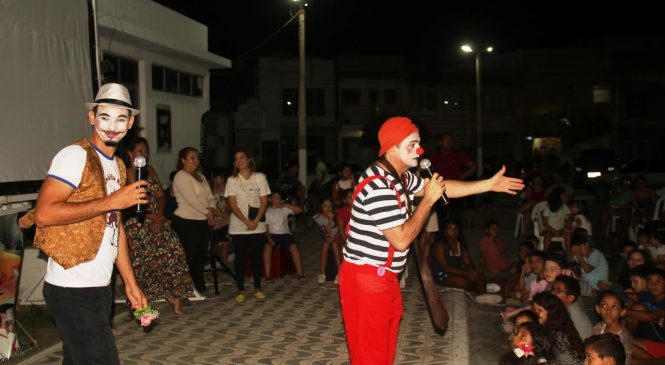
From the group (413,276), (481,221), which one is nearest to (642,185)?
(481,221)

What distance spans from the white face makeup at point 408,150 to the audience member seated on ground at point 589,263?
19.2 ft

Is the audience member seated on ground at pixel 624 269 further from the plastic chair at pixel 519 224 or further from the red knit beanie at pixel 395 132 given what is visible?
the plastic chair at pixel 519 224

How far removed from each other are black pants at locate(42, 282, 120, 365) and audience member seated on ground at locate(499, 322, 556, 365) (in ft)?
9.14

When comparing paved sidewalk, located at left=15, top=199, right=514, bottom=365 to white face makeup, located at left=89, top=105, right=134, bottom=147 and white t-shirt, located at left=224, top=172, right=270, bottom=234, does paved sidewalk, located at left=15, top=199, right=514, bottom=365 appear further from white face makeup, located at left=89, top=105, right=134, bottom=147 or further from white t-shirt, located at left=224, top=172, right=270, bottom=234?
white face makeup, located at left=89, top=105, right=134, bottom=147

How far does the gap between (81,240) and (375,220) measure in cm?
165

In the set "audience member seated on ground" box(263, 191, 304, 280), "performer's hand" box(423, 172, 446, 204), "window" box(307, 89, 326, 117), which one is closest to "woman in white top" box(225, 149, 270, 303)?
"audience member seated on ground" box(263, 191, 304, 280)

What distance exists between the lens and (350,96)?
50188 mm

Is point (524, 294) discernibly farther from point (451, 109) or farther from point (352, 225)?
point (451, 109)

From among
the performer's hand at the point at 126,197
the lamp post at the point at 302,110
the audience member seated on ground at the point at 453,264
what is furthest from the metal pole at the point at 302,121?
the performer's hand at the point at 126,197

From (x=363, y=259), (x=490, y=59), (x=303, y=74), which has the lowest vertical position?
(x=363, y=259)

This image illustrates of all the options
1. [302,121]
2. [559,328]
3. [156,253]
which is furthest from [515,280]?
[302,121]

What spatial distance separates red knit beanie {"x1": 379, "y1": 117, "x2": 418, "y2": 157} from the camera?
15.0 ft

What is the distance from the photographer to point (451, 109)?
51.9 m

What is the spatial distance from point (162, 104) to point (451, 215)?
732cm
